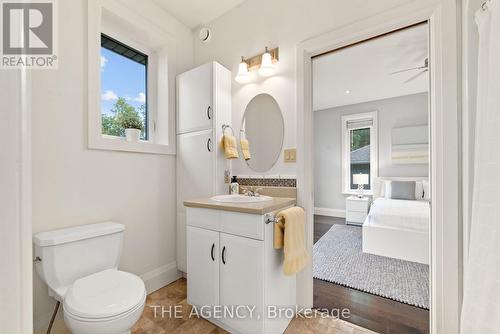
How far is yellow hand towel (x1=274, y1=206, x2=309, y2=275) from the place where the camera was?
1.38 metres

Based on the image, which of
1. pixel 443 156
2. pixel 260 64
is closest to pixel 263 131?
pixel 260 64

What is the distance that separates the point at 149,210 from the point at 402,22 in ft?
7.62

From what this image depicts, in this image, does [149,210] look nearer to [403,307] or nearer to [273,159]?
[273,159]

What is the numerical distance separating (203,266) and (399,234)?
2247 mm

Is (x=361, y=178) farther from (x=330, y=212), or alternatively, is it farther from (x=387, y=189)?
(x=330, y=212)

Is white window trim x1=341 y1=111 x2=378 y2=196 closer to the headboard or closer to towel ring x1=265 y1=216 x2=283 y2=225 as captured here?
the headboard

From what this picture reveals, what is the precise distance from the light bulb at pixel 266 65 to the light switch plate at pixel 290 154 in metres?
0.65

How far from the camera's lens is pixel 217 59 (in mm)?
2205

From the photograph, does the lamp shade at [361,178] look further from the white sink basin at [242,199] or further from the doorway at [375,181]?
the white sink basin at [242,199]

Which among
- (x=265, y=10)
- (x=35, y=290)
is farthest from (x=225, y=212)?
(x=265, y=10)

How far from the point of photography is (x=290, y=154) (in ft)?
5.83

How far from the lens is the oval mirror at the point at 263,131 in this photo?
1.88 meters

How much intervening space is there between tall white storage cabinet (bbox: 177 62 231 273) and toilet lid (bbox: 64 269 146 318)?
2.79 feet

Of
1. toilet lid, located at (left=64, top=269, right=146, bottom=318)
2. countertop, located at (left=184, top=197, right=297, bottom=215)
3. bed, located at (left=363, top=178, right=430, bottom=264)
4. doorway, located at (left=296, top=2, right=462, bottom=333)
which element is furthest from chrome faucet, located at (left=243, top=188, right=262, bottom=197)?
bed, located at (left=363, top=178, right=430, bottom=264)
